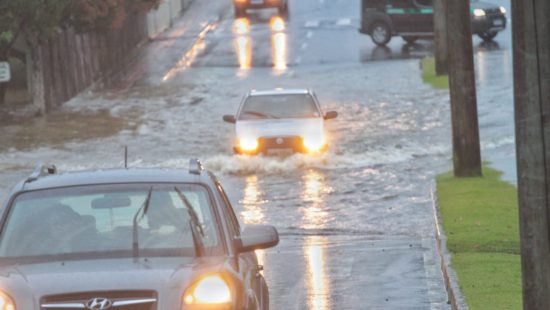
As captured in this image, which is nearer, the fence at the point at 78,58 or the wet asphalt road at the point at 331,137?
the wet asphalt road at the point at 331,137

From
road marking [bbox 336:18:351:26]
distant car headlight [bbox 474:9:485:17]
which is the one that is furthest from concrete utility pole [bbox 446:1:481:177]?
road marking [bbox 336:18:351:26]

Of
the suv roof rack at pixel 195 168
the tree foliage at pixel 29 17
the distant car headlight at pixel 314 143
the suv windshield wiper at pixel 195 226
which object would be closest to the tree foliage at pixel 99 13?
the tree foliage at pixel 29 17

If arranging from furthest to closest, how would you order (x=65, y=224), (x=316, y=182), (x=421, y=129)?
(x=421, y=129) → (x=316, y=182) → (x=65, y=224)

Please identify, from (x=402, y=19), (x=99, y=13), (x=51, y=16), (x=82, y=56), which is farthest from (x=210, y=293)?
(x=402, y=19)

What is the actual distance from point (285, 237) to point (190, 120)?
21.0 meters

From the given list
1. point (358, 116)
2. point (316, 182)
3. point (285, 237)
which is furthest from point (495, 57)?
point (285, 237)

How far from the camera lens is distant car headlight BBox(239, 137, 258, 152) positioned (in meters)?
29.2

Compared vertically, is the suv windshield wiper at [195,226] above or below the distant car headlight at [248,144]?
above

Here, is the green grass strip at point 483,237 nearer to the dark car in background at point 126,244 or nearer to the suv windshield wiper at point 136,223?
the dark car in background at point 126,244

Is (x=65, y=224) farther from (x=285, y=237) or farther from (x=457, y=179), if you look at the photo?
(x=457, y=179)

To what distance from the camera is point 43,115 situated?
4262 centimetres

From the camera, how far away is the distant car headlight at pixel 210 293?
8766 mm

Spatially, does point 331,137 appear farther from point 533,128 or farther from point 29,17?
point 533,128

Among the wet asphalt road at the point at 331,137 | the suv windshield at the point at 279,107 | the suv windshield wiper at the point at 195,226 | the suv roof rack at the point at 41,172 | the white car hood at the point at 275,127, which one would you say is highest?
the suv roof rack at the point at 41,172
